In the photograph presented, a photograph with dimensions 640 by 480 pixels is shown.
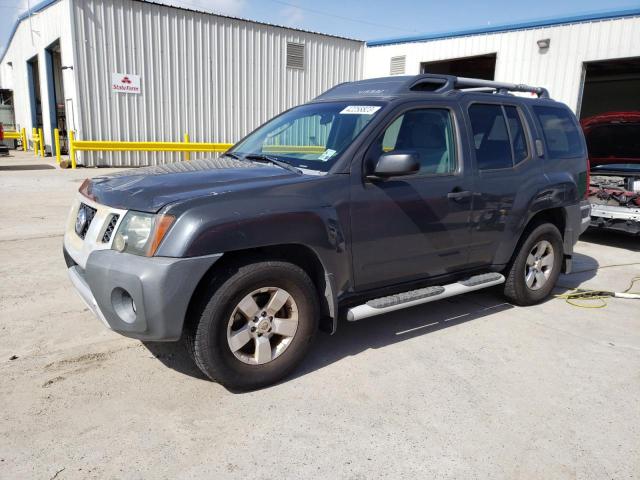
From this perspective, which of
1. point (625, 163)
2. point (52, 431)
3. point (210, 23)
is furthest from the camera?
point (210, 23)

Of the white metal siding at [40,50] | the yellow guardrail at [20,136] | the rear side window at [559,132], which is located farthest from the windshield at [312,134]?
the yellow guardrail at [20,136]

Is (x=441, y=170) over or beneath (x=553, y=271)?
Result: over

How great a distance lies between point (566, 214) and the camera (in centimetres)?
497

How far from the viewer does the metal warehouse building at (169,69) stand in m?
14.8

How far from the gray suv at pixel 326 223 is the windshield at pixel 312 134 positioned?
15mm

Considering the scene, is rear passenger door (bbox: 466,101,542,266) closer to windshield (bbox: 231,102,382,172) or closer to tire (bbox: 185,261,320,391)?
windshield (bbox: 231,102,382,172)

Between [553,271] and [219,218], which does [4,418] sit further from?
[553,271]

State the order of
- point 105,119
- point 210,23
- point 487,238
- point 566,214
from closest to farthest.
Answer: point 487,238, point 566,214, point 105,119, point 210,23

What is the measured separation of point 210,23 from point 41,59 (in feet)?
25.6

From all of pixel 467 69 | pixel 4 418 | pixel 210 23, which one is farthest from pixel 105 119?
pixel 4 418

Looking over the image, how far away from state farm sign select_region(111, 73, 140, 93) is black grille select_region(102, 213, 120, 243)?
45.5 ft

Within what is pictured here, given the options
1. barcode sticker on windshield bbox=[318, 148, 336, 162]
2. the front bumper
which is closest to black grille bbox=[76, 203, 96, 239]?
the front bumper

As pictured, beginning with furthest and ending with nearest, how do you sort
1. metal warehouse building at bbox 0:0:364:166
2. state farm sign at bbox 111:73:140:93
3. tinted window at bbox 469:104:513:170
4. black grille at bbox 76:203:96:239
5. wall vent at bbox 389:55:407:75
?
wall vent at bbox 389:55:407:75
state farm sign at bbox 111:73:140:93
metal warehouse building at bbox 0:0:364:166
tinted window at bbox 469:104:513:170
black grille at bbox 76:203:96:239

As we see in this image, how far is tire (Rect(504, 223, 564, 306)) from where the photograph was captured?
15.4 feet
